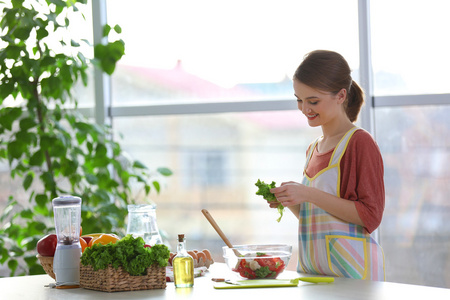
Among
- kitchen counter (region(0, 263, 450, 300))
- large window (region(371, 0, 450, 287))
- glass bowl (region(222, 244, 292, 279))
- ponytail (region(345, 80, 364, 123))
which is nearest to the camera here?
kitchen counter (region(0, 263, 450, 300))

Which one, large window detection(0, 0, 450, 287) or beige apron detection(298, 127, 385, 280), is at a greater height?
large window detection(0, 0, 450, 287)

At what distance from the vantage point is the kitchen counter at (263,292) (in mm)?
1894

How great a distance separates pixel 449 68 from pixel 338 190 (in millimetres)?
1658

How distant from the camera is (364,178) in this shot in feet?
7.70

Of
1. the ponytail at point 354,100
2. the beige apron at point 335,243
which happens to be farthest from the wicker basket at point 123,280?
the ponytail at point 354,100

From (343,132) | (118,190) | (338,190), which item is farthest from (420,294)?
(118,190)

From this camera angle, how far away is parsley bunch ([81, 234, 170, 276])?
2080 mm

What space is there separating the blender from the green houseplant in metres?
1.62

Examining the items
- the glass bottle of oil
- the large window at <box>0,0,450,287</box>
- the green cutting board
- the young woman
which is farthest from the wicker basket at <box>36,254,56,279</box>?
the large window at <box>0,0,450,287</box>

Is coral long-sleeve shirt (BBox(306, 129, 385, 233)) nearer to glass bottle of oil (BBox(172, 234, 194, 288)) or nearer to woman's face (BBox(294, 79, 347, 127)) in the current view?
woman's face (BBox(294, 79, 347, 127))

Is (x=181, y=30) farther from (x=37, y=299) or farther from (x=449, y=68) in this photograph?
(x=37, y=299)

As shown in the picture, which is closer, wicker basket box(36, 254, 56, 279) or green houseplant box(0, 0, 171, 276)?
wicker basket box(36, 254, 56, 279)

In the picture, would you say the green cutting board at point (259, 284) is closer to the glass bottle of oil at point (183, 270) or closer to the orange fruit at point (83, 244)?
the glass bottle of oil at point (183, 270)

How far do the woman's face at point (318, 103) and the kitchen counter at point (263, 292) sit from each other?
568mm
